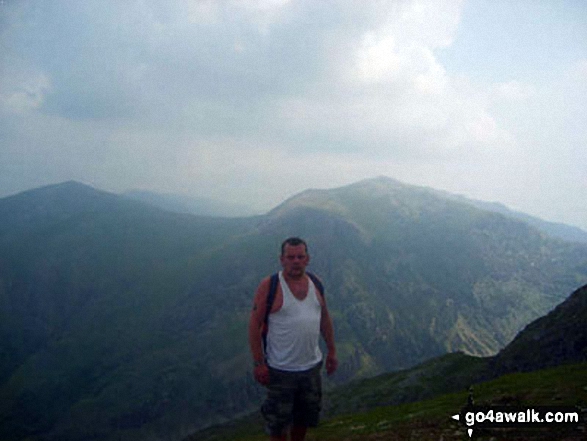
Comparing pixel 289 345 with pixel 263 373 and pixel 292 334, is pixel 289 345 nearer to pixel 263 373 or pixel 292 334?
pixel 292 334

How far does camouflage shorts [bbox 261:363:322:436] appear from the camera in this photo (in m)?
10.5

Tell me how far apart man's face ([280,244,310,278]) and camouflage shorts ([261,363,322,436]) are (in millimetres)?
2472

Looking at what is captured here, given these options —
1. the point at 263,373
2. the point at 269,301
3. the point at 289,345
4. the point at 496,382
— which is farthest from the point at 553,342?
the point at 269,301

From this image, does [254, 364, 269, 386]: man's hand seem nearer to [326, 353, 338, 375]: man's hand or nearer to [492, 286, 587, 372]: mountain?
[326, 353, 338, 375]: man's hand

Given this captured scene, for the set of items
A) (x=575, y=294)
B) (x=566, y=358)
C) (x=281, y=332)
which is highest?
(x=281, y=332)

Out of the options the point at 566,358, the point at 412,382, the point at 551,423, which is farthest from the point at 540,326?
the point at 551,423

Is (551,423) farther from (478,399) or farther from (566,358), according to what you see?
(566,358)

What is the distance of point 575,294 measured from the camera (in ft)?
183

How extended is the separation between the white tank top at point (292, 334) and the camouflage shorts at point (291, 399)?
255 millimetres

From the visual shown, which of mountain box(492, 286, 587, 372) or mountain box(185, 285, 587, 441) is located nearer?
mountain box(185, 285, 587, 441)

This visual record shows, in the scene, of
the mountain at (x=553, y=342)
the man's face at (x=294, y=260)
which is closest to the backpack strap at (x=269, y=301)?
the man's face at (x=294, y=260)

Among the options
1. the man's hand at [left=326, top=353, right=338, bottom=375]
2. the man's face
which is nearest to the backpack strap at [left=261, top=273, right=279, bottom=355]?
the man's face

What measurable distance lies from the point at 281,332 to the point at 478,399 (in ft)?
52.4

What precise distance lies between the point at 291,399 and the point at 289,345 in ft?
4.76
